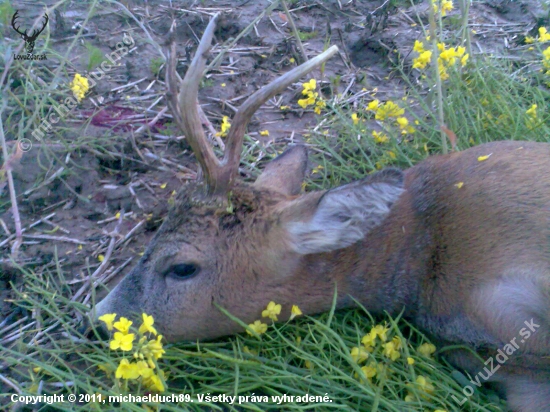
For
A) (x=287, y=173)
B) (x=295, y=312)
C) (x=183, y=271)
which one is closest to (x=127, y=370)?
(x=183, y=271)

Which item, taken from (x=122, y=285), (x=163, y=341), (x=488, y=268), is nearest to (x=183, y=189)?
(x=122, y=285)

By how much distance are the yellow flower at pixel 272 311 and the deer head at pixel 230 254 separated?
0.05 meters

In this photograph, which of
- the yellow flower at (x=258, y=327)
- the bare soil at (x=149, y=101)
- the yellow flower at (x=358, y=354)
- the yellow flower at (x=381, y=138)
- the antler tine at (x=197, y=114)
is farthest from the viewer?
the yellow flower at (x=381, y=138)

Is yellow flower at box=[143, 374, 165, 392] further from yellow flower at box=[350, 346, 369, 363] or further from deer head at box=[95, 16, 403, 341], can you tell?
yellow flower at box=[350, 346, 369, 363]

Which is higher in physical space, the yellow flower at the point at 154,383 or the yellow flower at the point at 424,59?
the yellow flower at the point at 424,59

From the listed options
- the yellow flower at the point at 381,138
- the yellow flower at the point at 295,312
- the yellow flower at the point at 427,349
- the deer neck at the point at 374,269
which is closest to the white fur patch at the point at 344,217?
the deer neck at the point at 374,269

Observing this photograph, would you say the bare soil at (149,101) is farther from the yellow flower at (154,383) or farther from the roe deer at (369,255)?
the yellow flower at (154,383)

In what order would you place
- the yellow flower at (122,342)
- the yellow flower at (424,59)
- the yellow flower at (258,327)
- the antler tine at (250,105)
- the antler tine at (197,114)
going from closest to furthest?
the yellow flower at (122,342) < the antler tine at (197,114) < the antler tine at (250,105) < the yellow flower at (258,327) < the yellow flower at (424,59)

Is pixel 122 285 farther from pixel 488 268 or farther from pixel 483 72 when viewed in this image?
pixel 483 72

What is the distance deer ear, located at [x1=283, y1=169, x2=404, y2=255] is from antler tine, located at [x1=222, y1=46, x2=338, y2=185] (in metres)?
0.40

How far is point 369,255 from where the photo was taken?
2.95 m

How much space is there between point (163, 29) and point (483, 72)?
3.67m

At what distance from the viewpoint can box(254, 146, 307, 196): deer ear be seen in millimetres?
3430

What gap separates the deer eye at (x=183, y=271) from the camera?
284cm
